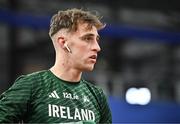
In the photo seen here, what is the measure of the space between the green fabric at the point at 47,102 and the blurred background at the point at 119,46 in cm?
395

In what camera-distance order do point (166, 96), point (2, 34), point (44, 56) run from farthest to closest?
1. point (44, 56)
2. point (2, 34)
3. point (166, 96)

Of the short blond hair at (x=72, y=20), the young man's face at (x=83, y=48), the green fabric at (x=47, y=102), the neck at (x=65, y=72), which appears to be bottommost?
the green fabric at (x=47, y=102)

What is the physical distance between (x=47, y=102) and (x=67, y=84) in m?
0.18

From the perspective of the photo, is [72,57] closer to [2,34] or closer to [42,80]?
[42,80]

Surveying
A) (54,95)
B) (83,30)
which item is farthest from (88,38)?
(54,95)

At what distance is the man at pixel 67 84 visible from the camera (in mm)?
2496

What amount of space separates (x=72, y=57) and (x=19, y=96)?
0.38 meters

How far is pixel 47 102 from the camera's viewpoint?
8.29ft

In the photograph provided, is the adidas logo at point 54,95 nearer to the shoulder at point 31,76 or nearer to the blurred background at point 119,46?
the shoulder at point 31,76

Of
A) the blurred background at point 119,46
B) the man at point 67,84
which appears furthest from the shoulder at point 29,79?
the blurred background at point 119,46

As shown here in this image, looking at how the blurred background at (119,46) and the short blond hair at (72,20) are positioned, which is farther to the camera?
the blurred background at (119,46)

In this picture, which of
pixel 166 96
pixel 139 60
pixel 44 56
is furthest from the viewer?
pixel 139 60

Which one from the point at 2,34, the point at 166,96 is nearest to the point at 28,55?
the point at 2,34

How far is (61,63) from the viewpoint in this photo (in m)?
2.69
